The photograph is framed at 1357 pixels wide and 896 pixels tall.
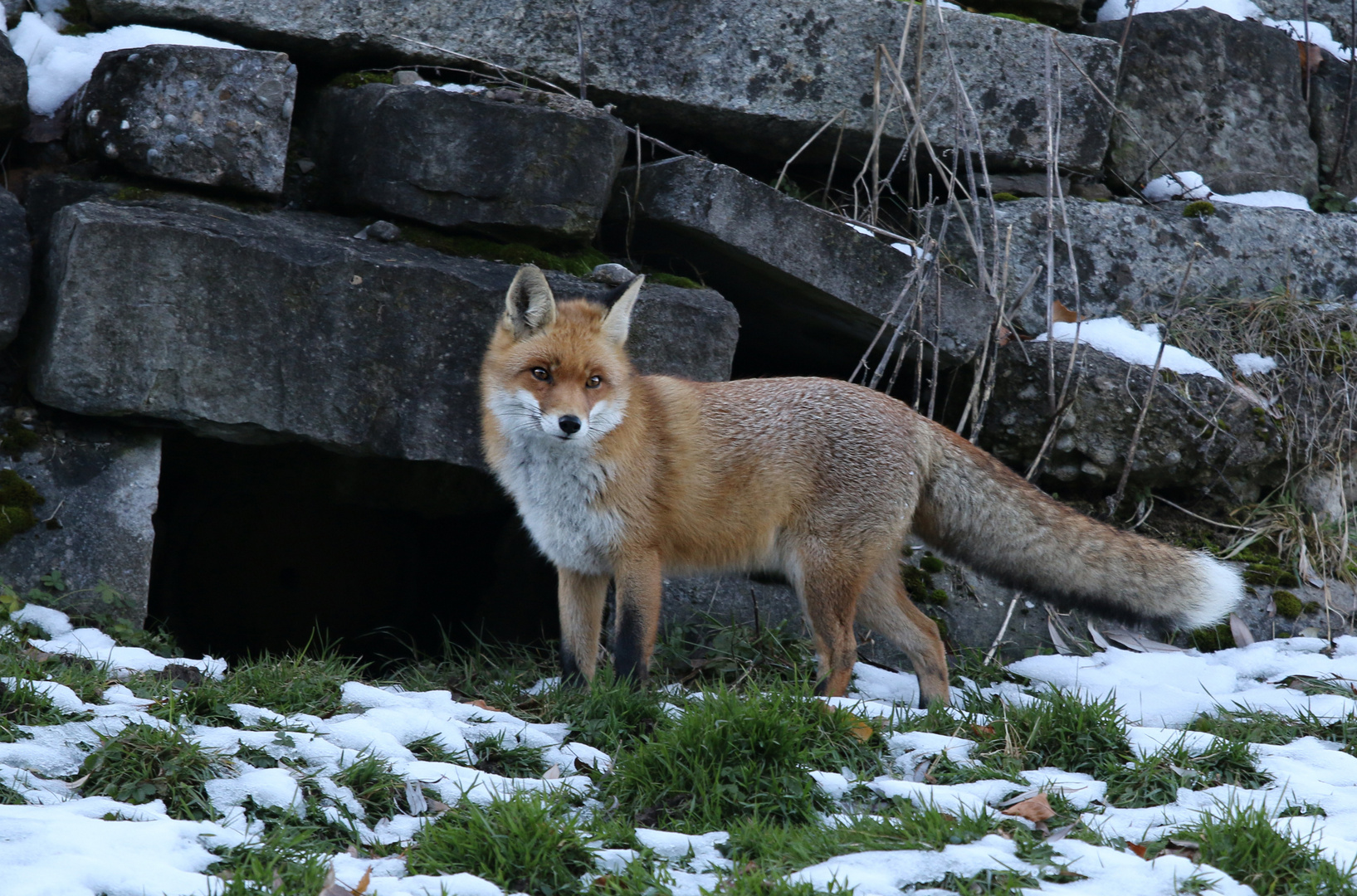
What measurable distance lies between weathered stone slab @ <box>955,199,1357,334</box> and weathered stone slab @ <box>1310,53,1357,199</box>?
51 cm

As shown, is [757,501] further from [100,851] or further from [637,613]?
[100,851]

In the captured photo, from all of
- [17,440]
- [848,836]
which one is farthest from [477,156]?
[848,836]

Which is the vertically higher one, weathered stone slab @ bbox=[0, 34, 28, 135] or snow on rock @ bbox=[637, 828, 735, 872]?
weathered stone slab @ bbox=[0, 34, 28, 135]

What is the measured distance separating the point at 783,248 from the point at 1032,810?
3014mm

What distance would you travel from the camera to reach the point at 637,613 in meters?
4.00

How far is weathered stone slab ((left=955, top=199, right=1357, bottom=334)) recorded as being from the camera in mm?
5855

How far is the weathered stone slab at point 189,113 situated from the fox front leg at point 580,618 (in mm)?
2302

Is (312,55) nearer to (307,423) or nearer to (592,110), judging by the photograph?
(592,110)

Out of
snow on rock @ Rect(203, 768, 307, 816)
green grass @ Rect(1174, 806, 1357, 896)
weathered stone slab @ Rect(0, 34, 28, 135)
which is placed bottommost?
snow on rock @ Rect(203, 768, 307, 816)

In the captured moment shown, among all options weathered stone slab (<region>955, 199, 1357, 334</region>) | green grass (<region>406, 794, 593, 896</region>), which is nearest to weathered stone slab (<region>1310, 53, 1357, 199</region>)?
weathered stone slab (<region>955, 199, 1357, 334</region>)

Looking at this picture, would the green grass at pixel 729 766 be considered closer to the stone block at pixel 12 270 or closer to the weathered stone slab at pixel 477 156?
the weathered stone slab at pixel 477 156

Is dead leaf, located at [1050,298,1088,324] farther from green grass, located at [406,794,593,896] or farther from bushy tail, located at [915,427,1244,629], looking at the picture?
green grass, located at [406,794,593,896]

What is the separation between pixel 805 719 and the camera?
3328 millimetres

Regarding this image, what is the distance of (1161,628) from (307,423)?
3.54 metres
